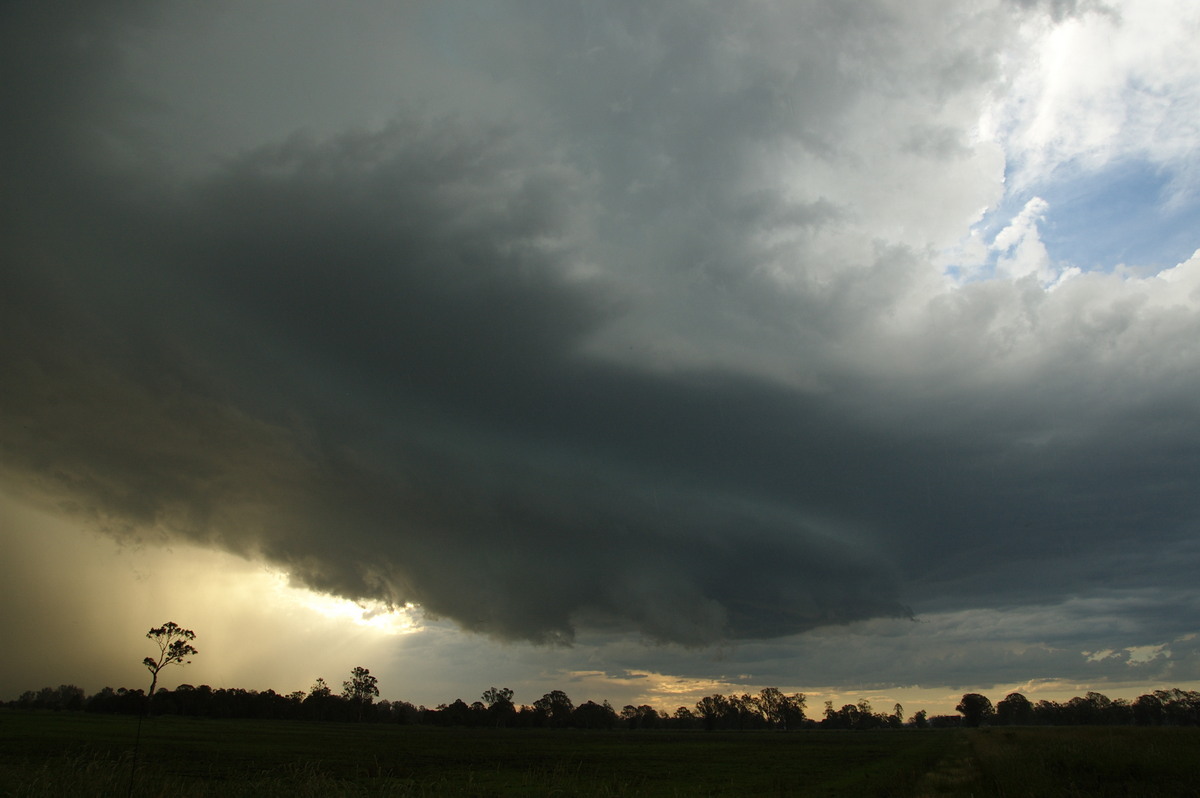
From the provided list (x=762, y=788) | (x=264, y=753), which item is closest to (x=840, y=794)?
(x=762, y=788)

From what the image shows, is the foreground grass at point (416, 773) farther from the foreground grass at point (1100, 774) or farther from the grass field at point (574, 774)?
the foreground grass at point (1100, 774)

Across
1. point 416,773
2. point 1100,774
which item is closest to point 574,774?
point 416,773

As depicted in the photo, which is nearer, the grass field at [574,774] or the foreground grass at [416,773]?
the foreground grass at [416,773]

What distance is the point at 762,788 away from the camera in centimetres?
4816

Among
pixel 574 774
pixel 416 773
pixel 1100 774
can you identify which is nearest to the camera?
pixel 574 774

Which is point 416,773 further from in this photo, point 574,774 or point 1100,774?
point 1100,774

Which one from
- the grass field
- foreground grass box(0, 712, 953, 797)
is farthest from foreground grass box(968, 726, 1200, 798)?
foreground grass box(0, 712, 953, 797)

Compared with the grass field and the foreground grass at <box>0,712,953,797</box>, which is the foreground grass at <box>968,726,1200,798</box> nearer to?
the grass field

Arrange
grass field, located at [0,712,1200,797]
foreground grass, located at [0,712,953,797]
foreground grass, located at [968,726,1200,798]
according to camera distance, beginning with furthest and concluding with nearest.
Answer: foreground grass, located at [968,726,1200,798]
grass field, located at [0,712,1200,797]
foreground grass, located at [0,712,953,797]

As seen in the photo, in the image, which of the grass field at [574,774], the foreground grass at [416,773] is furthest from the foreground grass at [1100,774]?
the foreground grass at [416,773]

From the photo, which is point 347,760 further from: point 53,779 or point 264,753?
point 53,779

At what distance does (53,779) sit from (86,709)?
779 feet

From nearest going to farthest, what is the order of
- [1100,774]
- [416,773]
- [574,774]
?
[574,774]
[1100,774]
[416,773]

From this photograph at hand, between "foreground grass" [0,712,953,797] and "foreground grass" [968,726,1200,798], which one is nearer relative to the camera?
"foreground grass" [0,712,953,797]
